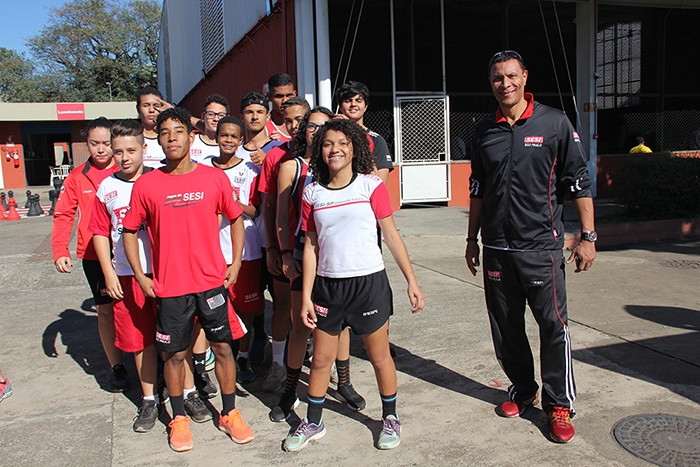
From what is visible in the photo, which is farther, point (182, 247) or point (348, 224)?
point (182, 247)

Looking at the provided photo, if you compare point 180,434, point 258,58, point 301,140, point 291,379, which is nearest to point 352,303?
point 291,379

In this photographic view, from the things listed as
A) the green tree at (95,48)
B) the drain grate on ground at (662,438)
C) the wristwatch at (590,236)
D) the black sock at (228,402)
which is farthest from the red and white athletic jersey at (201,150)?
the green tree at (95,48)

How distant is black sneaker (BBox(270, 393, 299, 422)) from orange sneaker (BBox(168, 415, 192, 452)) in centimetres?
51

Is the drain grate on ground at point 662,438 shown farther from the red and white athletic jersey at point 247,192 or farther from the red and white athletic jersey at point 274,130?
the red and white athletic jersey at point 274,130

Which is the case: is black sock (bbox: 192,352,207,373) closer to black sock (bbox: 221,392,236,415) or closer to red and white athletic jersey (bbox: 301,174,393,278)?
black sock (bbox: 221,392,236,415)

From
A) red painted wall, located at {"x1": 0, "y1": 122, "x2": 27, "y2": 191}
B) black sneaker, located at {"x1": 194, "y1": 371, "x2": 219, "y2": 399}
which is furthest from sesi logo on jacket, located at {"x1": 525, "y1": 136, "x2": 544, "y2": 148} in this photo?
red painted wall, located at {"x1": 0, "y1": 122, "x2": 27, "y2": 191}

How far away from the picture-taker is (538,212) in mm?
3396

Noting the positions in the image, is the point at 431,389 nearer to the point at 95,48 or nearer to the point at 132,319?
the point at 132,319

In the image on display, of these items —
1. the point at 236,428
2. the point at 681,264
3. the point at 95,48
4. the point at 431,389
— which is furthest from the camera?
the point at 95,48

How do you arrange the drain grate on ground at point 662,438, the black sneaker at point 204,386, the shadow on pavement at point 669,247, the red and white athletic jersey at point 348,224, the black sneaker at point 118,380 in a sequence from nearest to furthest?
the drain grate on ground at point 662,438
the red and white athletic jersey at point 348,224
the black sneaker at point 204,386
the black sneaker at point 118,380
the shadow on pavement at point 669,247

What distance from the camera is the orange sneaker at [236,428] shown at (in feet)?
11.1

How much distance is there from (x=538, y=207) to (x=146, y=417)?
2.64 metres

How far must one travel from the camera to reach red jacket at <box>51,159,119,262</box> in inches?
162

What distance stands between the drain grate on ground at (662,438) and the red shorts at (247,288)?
8.09ft
